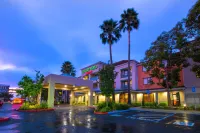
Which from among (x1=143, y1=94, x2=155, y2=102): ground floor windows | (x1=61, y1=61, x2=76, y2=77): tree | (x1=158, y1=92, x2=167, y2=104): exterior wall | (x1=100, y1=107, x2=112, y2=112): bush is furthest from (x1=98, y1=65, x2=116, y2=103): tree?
(x1=61, y1=61, x2=76, y2=77): tree

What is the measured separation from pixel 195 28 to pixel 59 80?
73.9ft

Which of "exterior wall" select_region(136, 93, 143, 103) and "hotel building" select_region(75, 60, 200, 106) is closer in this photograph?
"hotel building" select_region(75, 60, 200, 106)

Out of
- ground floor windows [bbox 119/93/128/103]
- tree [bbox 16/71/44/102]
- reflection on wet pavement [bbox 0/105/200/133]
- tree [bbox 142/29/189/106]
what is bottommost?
ground floor windows [bbox 119/93/128/103]

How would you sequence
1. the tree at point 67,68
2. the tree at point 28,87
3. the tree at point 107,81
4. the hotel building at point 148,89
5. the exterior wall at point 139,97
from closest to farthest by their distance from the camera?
the tree at point 107,81 → the tree at point 28,87 → the hotel building at point 148,89 → the exterior wall at point 139,97 → the tree at point 67,68

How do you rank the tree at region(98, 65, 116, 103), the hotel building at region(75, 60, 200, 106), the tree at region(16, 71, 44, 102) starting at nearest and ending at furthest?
the tree at region(98, 65, 116, 103) → the tree at region(16, 71, 44, 102) → the hotel building at region(75, 60, 200, 106)

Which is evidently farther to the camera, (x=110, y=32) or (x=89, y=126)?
(x=110, y=32)

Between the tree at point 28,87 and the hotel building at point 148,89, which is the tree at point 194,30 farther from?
the tree at point 28,87

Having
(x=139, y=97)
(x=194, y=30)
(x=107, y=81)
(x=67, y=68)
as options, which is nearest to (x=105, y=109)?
(x=107, y=81)

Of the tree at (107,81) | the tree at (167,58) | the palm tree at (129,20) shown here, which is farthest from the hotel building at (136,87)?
the palm tree at (129,20)

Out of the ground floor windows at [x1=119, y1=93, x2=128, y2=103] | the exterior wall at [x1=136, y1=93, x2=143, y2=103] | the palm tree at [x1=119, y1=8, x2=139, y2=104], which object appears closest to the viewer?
the palm tree at [x1=119, y1=8, x2=139, y2=104]

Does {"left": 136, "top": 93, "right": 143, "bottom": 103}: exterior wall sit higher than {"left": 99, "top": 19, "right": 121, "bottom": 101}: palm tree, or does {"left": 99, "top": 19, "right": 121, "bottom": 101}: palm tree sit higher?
{"left": 99, "top": 19, "right": 121, "bottom": 101}: palm tree

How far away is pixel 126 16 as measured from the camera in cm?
3061

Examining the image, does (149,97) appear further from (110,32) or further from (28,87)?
(28,87)

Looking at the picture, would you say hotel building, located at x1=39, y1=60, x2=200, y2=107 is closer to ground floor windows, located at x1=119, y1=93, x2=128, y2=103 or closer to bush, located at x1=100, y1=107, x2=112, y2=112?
ground floor windows, located at x1=119, y1=93, x2=128, y2=103
